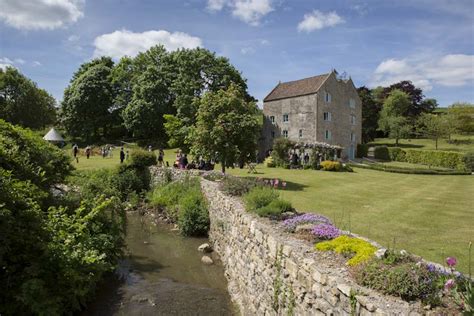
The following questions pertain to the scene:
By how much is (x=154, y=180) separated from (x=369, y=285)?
819 inches

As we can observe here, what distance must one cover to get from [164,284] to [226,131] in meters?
11.7

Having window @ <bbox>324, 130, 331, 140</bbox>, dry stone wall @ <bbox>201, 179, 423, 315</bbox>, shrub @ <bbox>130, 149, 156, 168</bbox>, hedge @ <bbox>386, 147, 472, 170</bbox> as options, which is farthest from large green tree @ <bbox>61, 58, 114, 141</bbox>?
dry stone wall @ <bbox>201, 179, 423, 315</bbox>

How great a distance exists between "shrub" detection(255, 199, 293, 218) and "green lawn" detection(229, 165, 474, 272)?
7.72 ft

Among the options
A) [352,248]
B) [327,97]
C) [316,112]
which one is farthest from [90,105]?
[352,248]

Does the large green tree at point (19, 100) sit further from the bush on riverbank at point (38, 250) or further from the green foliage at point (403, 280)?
the green foliage at point (403, 280)

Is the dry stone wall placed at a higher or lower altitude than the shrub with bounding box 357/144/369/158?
lower

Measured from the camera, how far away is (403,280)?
16.5ft

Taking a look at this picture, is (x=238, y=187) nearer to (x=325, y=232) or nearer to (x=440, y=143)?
(x=325, y=232)

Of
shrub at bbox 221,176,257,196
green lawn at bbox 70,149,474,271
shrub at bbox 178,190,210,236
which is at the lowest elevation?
shrub at bbox 178,190,210,236

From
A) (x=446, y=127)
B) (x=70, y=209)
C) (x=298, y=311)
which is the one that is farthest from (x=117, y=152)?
(x=446, y=127)

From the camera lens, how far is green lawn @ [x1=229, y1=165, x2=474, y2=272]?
1031cm

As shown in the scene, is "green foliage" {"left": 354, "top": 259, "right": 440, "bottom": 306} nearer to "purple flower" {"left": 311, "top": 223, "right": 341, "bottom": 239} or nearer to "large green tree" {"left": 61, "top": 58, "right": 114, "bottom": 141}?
"purple flower" {"left": 311, "top": 223, "right": 341, "bottom": 239}

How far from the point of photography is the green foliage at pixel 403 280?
489 cm

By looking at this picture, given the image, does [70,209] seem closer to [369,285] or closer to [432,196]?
[369,285]
